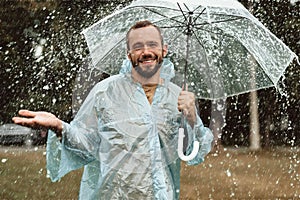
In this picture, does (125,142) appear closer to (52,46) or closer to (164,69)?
(164,69)

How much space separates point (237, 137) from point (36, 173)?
22.8 feet

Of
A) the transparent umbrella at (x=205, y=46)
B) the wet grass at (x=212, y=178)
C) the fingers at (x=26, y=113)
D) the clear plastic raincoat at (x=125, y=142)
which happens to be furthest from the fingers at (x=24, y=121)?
the wet grass at (x=212, y=178)

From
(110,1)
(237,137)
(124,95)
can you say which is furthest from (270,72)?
(237,137)

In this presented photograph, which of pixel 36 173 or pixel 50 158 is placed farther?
pixel 36 173

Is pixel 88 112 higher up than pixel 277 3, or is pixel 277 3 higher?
pixel 277 3

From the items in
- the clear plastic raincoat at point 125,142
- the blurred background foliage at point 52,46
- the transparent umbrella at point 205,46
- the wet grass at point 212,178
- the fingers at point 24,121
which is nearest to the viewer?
the fingers at point 24,121

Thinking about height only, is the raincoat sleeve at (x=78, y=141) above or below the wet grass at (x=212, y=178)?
above

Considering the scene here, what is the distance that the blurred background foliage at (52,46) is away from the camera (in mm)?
12078

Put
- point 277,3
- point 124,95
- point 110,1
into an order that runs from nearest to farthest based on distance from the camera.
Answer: point 124,95 → point 110,1 → point 277,3

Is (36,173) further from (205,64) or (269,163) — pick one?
(205,64)

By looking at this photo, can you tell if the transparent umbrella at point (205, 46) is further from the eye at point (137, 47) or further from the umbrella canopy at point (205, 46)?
the eye at point (137, 47)

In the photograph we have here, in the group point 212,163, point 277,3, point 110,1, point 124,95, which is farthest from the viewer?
point 277,3

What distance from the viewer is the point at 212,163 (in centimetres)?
1114

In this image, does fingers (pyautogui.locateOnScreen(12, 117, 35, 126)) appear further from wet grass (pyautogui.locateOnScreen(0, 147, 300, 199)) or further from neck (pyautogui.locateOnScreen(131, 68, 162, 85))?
wet grass (pyautogui.locateOnScreen(0, 147, 300, 199))
